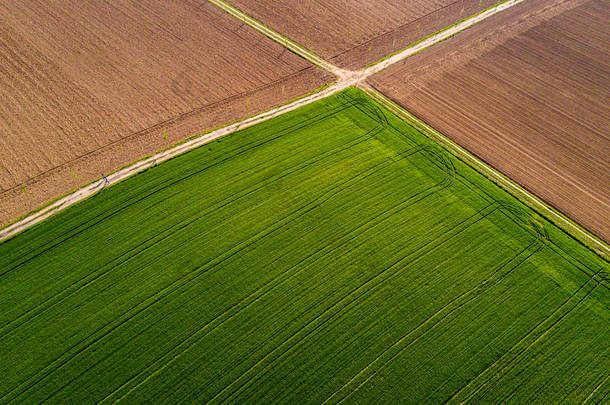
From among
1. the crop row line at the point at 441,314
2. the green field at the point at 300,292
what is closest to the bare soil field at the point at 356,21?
the green field at the point at 300,292

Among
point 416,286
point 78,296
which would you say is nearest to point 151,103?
point 78,296

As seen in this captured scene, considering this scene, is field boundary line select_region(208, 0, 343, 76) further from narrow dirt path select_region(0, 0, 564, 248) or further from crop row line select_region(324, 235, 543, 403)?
crop row line select_region(324, 235, 543, 403)

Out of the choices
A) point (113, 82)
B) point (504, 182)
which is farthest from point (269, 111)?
point (504, 182)

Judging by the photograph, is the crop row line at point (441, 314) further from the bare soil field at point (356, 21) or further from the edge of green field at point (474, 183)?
→ the bare soil field at point (356, 21)

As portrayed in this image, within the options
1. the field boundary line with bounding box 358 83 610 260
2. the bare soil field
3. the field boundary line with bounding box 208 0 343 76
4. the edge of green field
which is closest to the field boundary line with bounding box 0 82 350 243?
the edge of green field

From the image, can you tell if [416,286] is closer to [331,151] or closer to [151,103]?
[331,151]

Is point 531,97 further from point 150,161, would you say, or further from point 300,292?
point 150,161
